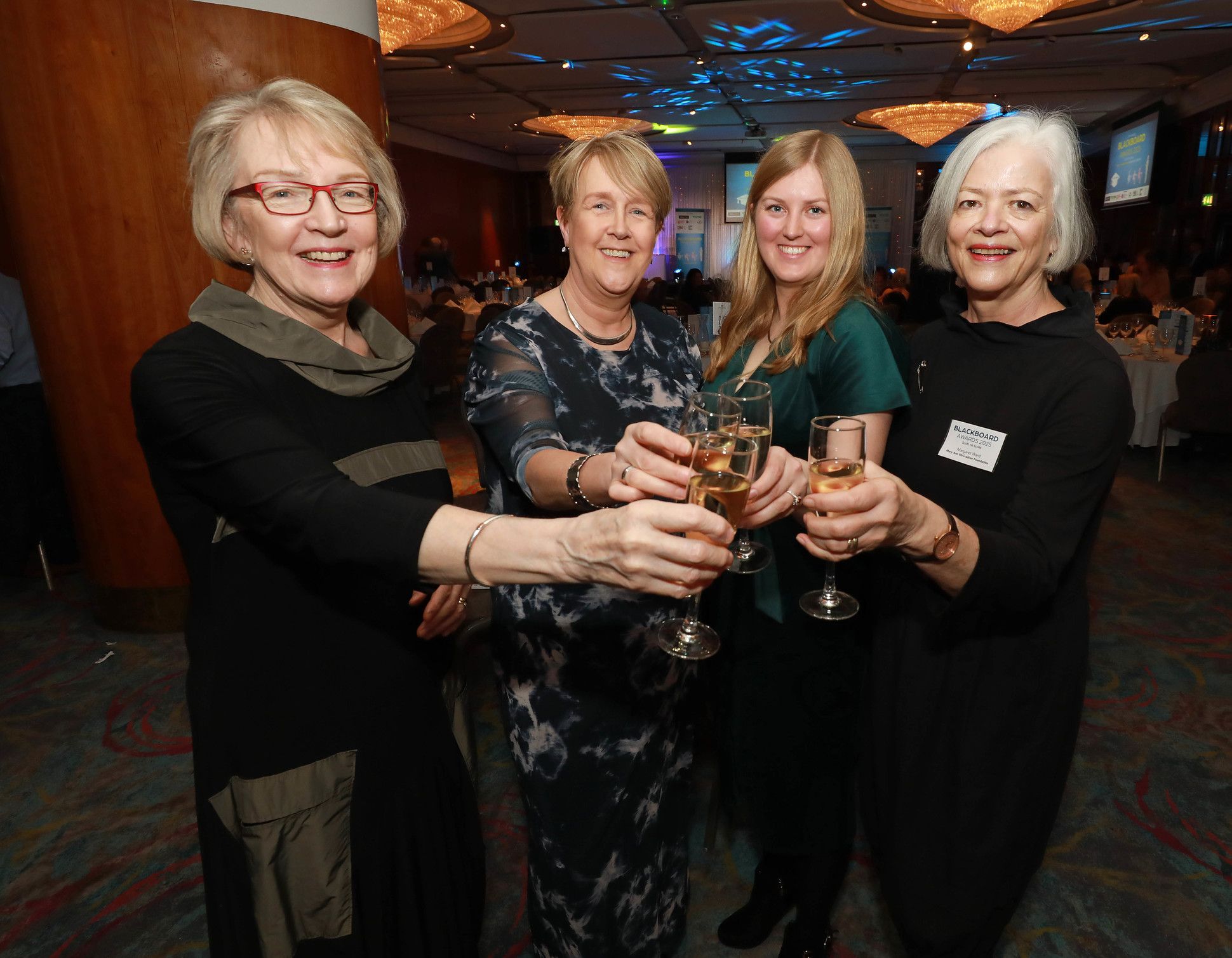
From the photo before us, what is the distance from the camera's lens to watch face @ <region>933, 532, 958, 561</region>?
4.10ft

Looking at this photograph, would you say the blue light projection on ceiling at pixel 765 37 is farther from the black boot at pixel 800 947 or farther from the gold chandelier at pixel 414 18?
the black boot at pixel 800 947

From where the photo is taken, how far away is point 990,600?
1421mm

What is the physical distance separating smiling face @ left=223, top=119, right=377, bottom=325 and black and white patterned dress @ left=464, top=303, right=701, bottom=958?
39 centimetres

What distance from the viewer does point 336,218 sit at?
138cm

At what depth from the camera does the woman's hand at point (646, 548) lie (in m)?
0.90

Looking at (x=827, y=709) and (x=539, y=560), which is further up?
(x=539, y=560)

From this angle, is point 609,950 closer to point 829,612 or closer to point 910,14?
point 829,612

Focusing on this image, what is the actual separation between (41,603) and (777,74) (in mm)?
9373

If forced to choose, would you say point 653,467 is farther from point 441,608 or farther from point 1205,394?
point 1205,394

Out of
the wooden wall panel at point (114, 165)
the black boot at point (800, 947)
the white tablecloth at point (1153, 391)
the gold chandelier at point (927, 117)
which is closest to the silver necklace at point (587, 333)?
the black boot at point (800, 947)

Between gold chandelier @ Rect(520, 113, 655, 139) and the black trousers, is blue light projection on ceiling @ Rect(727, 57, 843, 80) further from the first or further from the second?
the black trousers

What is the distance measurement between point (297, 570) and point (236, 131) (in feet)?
2.47

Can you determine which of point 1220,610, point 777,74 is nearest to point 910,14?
point 777,74

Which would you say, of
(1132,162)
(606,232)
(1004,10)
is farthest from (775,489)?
(1132,162)
